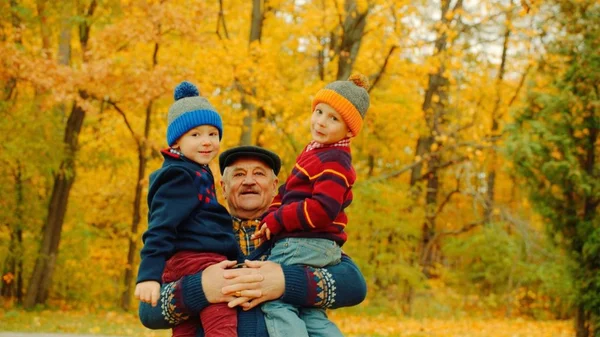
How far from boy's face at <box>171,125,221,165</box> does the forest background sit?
9021 mm

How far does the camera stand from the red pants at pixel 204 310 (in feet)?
9.96

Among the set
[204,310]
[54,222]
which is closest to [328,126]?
[204,310]

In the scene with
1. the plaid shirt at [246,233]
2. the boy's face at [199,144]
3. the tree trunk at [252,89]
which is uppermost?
the tree trunk at [252,89]

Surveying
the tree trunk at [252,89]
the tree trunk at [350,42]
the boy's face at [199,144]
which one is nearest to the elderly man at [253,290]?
the boy's face at [199,144]

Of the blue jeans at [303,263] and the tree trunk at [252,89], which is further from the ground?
the tree trunk at [252,89]

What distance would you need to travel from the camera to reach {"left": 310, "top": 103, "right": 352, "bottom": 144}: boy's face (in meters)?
3.36

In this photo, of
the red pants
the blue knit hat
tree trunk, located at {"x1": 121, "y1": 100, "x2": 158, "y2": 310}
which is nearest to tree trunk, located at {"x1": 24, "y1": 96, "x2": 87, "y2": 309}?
tree trunk, located at {"x1": 121, "y1": 100, "x2": 158, "y2": 310}

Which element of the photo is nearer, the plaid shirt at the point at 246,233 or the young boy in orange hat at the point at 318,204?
the young boy in orange hat at the point at 318,204

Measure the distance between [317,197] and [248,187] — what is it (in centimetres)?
72

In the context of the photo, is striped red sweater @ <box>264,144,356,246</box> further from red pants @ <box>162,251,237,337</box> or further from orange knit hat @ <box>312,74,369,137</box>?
red pants @ <box>162,251,237,337</box>

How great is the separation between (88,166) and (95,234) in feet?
7.60

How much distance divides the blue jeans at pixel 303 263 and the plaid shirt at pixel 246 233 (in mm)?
304

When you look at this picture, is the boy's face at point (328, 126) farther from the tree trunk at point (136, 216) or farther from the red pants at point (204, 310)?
the tree trunk at point (136, 216)

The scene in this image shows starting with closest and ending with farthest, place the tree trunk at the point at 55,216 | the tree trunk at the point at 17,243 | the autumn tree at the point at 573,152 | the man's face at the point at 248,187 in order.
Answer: the man's face at the point at 248,187, the autumn tree at the point at 573,152, the tree trunk at the point at 17,243, the tree trunk at the point at 55,216
